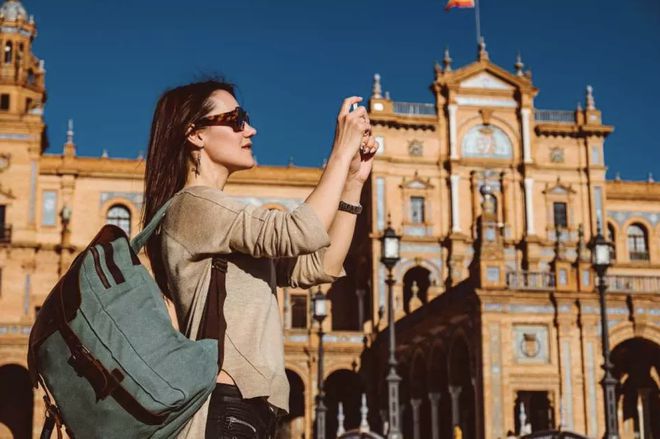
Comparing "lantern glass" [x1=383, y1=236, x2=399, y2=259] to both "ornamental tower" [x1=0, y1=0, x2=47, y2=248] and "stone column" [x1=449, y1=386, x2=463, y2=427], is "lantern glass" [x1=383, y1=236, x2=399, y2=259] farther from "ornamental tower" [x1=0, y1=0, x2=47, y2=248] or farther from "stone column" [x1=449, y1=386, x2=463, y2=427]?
"ornamental tower" [x1=0, y1=0, x2=47, y2=248]

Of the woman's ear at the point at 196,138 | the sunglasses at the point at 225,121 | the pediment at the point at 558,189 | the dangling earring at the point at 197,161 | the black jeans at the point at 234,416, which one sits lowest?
the black jeans at the point at 234,416

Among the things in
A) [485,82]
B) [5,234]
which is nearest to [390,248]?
[485,82]

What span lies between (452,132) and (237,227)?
40.8m

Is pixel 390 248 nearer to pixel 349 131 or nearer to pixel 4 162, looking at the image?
pixel 349 131

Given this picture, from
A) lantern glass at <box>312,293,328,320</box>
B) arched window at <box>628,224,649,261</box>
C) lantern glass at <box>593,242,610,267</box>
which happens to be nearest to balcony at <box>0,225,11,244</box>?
lantern glass at <box>312,293,328,320</box>

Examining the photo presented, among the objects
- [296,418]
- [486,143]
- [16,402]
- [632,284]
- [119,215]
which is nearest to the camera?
[632,284]

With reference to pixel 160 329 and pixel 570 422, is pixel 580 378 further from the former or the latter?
pixel 160 329

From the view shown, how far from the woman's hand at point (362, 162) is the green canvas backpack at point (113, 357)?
1.01 meters

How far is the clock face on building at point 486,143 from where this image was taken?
4388 cm

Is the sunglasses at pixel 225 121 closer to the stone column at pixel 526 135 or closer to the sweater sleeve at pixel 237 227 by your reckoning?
the sweater sleeve at pixel 237 227

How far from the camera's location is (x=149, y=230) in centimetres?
332

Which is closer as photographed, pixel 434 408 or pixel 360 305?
pixel 434 408

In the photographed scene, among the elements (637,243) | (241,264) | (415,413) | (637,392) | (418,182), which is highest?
(418,182)

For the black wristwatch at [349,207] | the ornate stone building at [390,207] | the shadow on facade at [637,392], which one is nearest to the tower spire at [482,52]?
the ornate stone building at [390,207]
